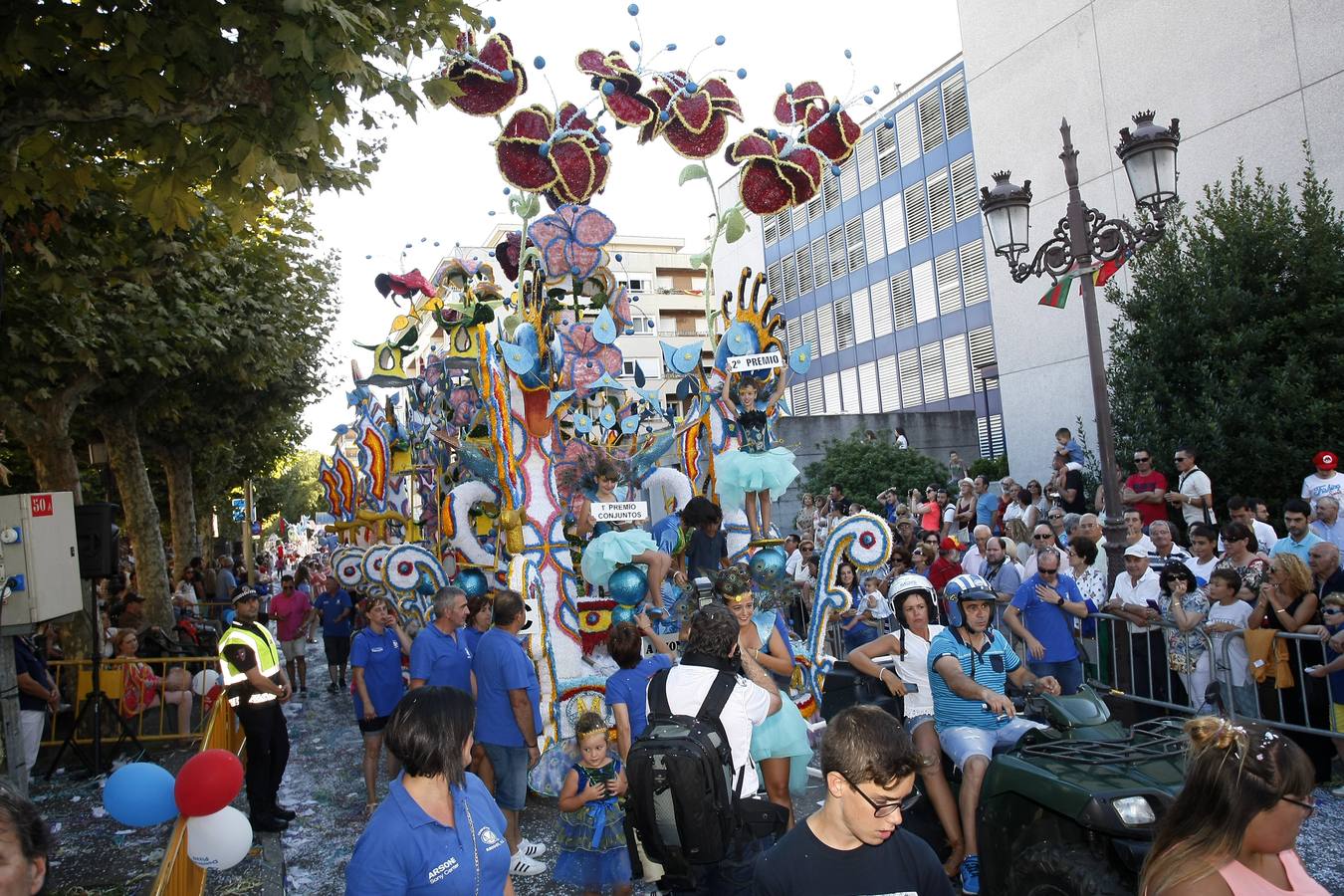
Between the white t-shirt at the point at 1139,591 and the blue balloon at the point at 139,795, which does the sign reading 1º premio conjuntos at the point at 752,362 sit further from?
the blue balloon at the point at 139,795

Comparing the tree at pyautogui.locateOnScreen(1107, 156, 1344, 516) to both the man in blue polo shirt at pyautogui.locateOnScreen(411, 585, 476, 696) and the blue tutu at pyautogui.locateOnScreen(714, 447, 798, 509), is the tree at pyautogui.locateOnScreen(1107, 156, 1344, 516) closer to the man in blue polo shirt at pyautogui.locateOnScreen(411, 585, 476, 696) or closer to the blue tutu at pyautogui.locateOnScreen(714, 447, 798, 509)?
the blue tutu at pyautogui.locateOnScreen(714, 447, 798, 509)

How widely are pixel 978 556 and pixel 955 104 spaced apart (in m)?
23.0

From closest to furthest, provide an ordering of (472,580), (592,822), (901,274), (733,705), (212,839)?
(733,705)
(212,839)
(592,822)
(472,580)
(901,274)

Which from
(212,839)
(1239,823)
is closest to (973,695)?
(1239,823)

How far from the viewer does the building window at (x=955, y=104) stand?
2969cm

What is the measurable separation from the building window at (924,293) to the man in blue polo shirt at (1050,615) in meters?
24.7

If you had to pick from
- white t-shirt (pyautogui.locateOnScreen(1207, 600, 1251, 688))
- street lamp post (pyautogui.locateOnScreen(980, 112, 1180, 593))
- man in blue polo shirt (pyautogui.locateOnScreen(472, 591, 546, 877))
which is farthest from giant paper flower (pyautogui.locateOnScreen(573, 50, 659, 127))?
white t-shirt (pyautogui.locateOnScreen(1207, 600, 1251, 688))

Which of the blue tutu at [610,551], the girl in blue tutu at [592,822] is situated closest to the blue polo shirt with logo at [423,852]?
the girl in blue tutu at [592,822]

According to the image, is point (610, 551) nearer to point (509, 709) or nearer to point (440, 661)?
point (440, 661)

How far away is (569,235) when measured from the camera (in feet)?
31.3

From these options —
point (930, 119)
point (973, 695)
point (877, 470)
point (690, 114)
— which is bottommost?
point (973, 695)

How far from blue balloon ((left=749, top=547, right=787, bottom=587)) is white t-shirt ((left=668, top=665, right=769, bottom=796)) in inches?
196

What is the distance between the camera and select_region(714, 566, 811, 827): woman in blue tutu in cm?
495

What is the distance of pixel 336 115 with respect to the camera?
5.40 meters
